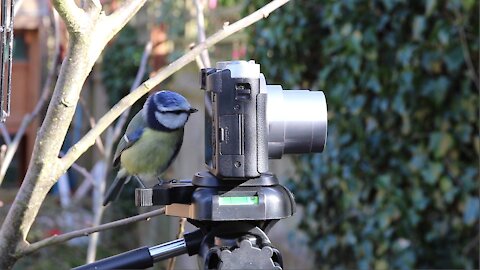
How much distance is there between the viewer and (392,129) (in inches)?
127

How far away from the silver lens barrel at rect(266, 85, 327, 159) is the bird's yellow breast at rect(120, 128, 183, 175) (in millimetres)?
351

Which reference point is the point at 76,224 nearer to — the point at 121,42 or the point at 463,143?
the point at 121,42

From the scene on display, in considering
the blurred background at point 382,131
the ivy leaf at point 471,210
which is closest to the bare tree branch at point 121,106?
the blurred background at point 382,131

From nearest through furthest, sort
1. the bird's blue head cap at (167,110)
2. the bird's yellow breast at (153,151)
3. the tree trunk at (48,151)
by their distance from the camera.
Result: 1. the tree trunk at (48,151)
2. the bird's blue head cap at (167,110)
3. the bird's yellow breast at (153,151)

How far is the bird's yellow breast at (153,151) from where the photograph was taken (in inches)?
62.3

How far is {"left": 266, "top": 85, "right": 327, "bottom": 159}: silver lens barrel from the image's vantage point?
1.23 meters

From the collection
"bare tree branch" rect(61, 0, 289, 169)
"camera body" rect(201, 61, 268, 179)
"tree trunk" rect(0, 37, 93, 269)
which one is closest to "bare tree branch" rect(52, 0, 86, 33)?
"tree trunk" rect(0, 37, 93, 269)

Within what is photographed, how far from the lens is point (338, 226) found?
3625 millimetres

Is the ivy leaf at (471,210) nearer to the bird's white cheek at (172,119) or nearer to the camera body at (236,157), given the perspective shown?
the bird's white cheek at (172,119)

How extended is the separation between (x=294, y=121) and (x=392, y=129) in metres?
2.05

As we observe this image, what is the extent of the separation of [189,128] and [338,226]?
2.34 m

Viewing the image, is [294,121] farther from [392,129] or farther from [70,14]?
[392,129]

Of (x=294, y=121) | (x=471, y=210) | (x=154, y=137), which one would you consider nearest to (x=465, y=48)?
(x=471, y=210)

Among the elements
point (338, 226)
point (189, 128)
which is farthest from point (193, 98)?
point (338, 226)
